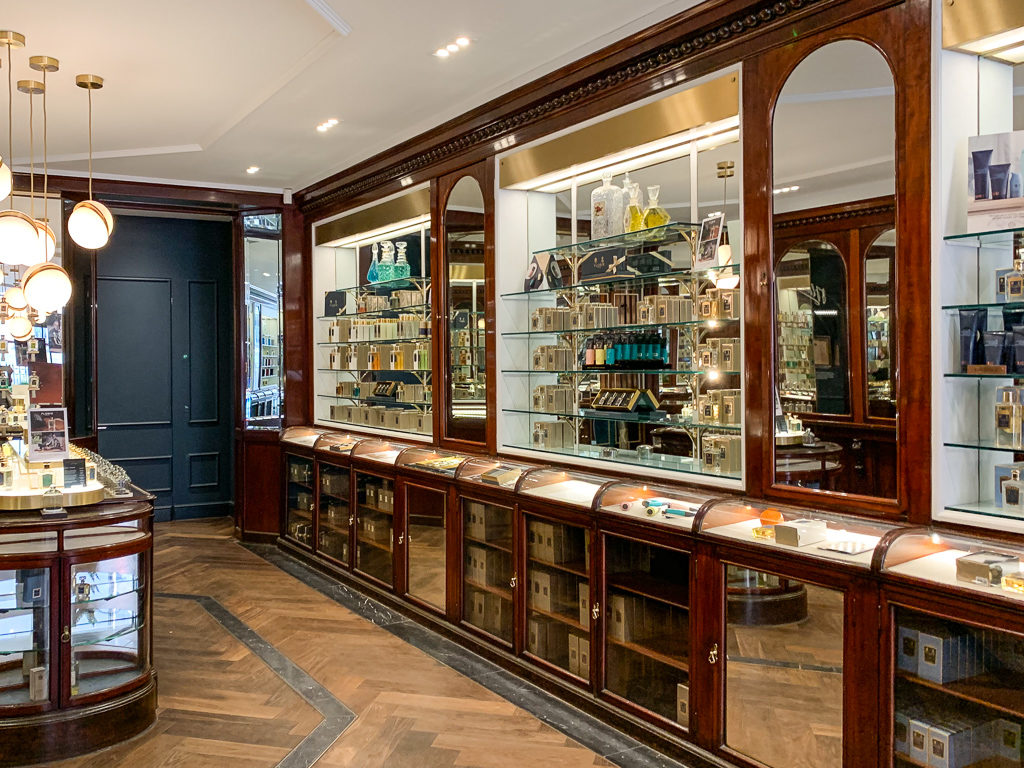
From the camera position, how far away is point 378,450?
261 inches

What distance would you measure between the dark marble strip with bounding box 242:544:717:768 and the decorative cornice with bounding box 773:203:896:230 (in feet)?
7.31

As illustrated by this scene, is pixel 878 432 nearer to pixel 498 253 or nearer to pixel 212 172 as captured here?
pixel 498 253

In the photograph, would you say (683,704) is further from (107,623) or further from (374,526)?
(374,526)

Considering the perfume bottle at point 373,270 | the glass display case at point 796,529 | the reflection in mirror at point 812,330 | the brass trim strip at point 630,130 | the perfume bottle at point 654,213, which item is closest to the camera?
the glass display case at point 796,529

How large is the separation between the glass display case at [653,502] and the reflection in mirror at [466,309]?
1523 millimetres

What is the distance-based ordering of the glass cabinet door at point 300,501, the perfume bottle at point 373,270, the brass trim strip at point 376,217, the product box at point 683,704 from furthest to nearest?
the glass cabinet door at point 300,501, the perfume bottle at point 373,270, the brass trim strip at point 376,217, the product box at point 683,704

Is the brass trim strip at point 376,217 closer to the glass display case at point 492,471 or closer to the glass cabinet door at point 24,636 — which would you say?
the glass display case at point 492,471

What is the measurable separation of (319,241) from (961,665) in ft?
21.7

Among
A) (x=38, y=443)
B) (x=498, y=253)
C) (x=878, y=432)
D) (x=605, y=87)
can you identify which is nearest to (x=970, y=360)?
(x=878, y=432)

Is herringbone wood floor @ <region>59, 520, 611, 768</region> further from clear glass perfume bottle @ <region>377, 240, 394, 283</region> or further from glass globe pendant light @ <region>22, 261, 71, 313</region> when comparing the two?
clear glass perfume bottle @ <region>377, 240, 394, 283</region>

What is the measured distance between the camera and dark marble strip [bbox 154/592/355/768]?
3.90m

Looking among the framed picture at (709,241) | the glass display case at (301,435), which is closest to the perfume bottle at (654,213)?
the framed picture at (709,241)

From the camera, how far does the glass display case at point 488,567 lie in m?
5.02

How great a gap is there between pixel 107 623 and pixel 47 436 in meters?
1.15
